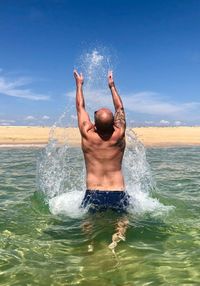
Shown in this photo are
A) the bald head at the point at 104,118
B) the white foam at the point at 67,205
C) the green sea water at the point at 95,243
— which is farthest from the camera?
the white foam at the point at 67,205

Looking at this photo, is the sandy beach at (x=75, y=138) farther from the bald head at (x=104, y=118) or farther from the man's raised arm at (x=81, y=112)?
the bald head at (x=104, y=118)

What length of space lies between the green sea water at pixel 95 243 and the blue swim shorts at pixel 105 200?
0.19 metres

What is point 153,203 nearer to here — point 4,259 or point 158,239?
point 158,239

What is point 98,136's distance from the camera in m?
8.13

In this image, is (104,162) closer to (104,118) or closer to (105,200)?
(105,200)

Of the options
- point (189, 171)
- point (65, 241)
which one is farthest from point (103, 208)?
point (189, 171)

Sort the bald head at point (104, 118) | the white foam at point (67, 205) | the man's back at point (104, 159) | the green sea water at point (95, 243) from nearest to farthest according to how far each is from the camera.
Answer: the green sea water at point (95, 243) → the bald head at point (104, 118) → the man's back at point (104, 159) → the white foam at point (67, 205)

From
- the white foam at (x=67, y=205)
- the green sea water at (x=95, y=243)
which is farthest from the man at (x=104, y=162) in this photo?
the white foam at (x=67, y=205)

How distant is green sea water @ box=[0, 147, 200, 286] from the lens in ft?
20.1

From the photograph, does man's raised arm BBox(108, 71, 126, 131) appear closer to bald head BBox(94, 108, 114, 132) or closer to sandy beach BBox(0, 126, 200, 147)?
bald head BBox(94, 108, 114, 132)

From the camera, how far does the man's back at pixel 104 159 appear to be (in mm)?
8141

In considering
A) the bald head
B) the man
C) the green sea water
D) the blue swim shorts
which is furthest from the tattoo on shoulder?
the green sea water

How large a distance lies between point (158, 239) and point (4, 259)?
264cm

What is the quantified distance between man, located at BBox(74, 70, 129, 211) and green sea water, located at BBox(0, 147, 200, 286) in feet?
1.10
